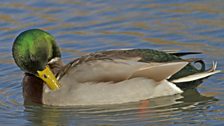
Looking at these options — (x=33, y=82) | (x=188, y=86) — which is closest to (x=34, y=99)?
(x=33, y=82)

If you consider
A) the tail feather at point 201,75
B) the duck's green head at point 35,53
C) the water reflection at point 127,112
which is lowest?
the water reflection at point 127,112

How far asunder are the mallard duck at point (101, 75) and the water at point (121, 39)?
116 millimetres

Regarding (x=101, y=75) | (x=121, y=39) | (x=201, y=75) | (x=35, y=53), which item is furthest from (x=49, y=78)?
(x=121, y=39)

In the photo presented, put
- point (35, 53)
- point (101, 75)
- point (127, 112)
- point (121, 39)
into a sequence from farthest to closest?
point (121, 39) → point (35, 53) → point (101, 75) → point (127, 112)

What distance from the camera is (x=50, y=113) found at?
9.15 m

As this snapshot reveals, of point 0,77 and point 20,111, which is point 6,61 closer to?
point 0,77

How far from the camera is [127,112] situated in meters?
8.88

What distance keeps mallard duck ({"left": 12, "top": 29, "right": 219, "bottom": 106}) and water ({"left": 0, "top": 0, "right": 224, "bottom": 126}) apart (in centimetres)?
12

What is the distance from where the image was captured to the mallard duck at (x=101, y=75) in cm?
909

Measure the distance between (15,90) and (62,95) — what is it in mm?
942

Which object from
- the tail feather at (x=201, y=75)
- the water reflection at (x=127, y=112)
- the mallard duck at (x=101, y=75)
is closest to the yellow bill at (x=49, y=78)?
the mallard duck at (x=101, y=75)

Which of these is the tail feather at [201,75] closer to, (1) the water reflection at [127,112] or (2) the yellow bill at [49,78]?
(1) the water reflection at [127,112]

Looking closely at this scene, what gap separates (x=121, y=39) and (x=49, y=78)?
236cm

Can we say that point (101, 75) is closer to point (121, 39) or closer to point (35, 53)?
point (35, 53)
